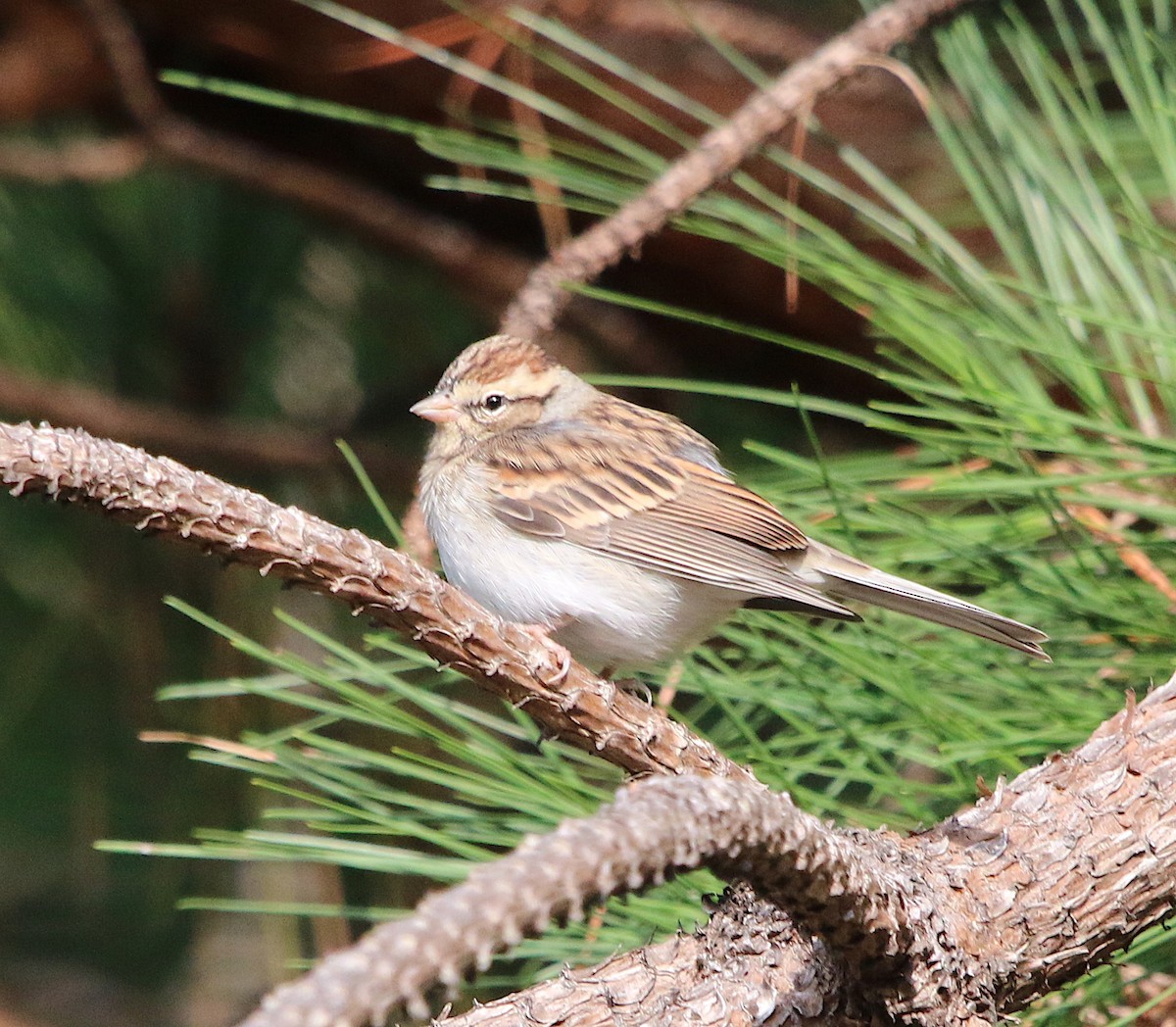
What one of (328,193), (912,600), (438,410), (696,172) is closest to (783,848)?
(912,600)

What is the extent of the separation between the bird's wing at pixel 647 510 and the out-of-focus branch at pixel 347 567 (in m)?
0.70

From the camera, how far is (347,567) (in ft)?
3.72

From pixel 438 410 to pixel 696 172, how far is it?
729mm

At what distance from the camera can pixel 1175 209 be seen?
2.56 metres

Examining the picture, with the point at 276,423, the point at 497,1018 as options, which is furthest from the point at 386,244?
the point at 497,1018

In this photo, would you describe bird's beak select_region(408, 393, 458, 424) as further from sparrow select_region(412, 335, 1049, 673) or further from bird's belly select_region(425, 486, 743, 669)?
bird's belly select_region(425, 486, 743, 669)

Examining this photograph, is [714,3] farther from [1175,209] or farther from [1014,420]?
[1014,420]

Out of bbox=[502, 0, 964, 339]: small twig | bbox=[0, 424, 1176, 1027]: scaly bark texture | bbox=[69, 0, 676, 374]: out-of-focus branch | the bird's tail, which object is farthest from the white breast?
bbox=[69, 0, 676, 374]: out-of-focus branch

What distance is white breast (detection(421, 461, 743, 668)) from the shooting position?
80.2 inches

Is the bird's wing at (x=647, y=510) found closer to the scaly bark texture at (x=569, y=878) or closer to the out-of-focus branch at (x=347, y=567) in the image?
the out-of-focus branch at (x=347, y=567)

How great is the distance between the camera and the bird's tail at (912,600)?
1609 mm

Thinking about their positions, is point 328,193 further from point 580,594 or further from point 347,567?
A: point 347,567

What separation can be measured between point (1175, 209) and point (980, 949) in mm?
1767

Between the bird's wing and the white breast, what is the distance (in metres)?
0.03
